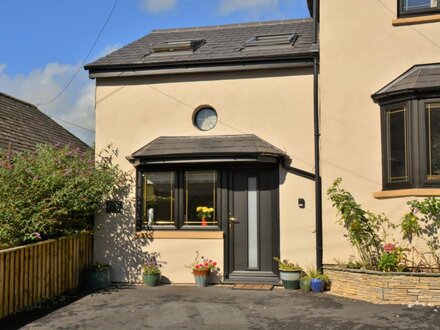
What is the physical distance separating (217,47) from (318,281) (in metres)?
5.67

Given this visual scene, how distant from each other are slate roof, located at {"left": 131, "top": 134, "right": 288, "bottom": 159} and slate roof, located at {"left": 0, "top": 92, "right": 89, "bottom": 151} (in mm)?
4905

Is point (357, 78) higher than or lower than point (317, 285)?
higher

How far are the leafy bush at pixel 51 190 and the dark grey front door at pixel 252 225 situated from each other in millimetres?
2543

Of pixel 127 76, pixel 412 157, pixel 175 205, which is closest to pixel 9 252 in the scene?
pixel 175 205

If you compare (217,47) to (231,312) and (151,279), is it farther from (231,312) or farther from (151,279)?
(231,312)

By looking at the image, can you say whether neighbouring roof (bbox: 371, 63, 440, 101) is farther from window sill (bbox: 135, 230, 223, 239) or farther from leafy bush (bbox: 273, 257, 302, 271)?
window sill (bbox: 135, 230, 223, 239)

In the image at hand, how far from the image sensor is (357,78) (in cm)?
886

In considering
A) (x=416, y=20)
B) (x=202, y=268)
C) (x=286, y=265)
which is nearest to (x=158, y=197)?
(x=202, y=268)

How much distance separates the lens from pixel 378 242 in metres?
8.43

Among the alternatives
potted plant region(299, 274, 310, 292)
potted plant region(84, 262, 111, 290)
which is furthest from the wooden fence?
potted plant region(299, 274, 310, 292)

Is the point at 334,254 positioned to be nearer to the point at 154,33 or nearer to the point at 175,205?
the point at 175,205

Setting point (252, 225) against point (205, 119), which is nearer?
point (252, 225)

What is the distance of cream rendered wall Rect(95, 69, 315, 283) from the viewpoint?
935 centimetres

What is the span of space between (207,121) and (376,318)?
524 cm
